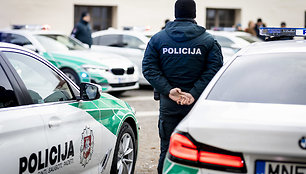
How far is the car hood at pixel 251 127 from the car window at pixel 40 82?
141 cm

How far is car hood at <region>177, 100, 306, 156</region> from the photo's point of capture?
290cm

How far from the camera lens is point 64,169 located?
13.8 ft

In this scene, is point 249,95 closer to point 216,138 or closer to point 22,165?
point 216,138

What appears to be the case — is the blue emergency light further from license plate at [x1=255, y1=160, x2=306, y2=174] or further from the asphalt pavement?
license plate at [x1=255, y1=160, x2=306, y2=174]

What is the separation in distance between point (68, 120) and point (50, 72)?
0.53m

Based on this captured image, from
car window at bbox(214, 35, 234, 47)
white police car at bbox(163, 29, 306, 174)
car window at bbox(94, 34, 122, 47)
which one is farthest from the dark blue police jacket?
car window at bbox(214, 35, 234, 47)

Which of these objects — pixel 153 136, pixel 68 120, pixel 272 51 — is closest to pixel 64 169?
pixel 68 120

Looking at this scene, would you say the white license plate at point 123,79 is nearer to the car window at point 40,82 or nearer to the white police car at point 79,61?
the white police car at point 79,61

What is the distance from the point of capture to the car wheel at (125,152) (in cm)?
516

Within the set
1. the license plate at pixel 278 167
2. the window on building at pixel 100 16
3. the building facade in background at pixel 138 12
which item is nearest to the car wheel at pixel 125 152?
the license plate at pixel 278 167

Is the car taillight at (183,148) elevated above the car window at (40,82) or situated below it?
below

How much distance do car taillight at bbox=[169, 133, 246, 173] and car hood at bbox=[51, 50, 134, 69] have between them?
900 cm

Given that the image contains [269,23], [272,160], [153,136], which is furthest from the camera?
[269,23]

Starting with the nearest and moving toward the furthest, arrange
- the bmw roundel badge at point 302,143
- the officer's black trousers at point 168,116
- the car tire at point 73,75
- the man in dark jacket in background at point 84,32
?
1. the bmw roundel badge at point 302,143
2. the officer's black trousers at point 168,116
3. the car tire at point 73,75
4. the man in dark jacket in background at point 84,32
